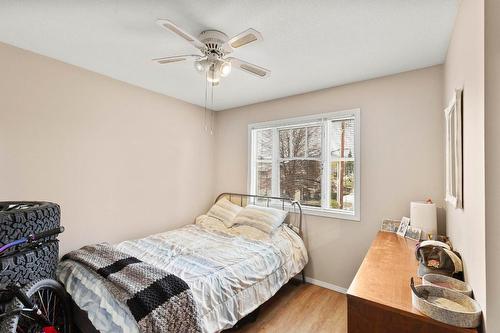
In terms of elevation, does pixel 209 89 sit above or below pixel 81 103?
above

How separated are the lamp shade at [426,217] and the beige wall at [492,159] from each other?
142 cm

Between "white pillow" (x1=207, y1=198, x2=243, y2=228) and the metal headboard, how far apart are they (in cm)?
18

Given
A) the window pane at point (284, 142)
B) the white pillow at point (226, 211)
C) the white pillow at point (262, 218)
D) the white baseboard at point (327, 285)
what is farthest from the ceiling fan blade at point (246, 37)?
the white baseboard at point (327, 285)

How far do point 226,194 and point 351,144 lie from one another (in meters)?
2.10

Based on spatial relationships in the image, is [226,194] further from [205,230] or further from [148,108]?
[148,108]

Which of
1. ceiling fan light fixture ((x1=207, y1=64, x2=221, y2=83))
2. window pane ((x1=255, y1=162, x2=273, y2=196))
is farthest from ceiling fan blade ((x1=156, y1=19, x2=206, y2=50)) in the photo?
window pane ((x1=255, y1=162, x2=273, y2=196))

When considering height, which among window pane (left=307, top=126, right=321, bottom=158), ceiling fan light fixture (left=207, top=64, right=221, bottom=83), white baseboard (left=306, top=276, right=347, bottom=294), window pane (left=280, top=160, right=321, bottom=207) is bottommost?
white baseboard (left=306, top=276, right=347, bottom=294)

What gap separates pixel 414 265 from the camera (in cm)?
162

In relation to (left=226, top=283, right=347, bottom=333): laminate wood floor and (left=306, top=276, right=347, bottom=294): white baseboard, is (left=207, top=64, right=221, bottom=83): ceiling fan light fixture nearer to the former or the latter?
(left=226, top=283, right=347, bottom=333): laminate wood floor

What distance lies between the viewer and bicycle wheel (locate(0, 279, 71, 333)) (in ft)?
3.91

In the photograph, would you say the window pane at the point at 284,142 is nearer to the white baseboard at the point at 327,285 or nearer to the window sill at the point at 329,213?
the window sill at the point at 329,213

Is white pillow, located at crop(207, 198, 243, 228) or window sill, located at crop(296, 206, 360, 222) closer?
window sill, located at crop(296, 206, 360, 222)

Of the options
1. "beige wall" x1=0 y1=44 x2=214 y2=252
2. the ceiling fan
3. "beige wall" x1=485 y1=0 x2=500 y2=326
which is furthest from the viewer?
"beige wall" x1=0 y1=44 x2=214 y2=252

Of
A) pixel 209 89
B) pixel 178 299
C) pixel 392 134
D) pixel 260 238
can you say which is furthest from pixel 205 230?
pixel 392 134
